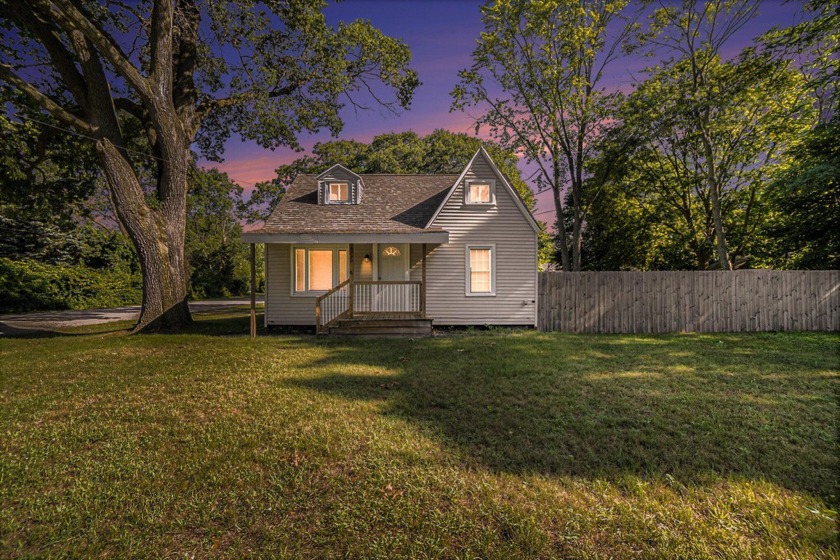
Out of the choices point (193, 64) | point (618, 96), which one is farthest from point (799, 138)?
point (193, 64)

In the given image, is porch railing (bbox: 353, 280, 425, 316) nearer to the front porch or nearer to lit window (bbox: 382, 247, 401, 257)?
the front porch

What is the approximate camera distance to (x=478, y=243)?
12086 mm

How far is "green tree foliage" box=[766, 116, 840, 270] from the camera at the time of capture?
37.7 feet

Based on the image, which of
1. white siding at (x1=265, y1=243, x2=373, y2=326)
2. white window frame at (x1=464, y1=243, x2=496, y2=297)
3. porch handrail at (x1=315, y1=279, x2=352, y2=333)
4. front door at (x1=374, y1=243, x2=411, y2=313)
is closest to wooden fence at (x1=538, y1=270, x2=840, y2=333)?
white window frame at (x1=464, y1=243, x2=496, y2=297)

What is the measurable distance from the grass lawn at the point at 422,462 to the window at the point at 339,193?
8.45 metres

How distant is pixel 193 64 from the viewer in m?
13.1

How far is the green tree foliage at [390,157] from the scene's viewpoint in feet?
89.6

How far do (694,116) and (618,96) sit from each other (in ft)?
10.8

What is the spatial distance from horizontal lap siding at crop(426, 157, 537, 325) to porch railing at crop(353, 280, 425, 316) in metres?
0.83

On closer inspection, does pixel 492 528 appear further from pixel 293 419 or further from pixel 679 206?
pixel 679 206

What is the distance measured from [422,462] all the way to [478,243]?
967cm

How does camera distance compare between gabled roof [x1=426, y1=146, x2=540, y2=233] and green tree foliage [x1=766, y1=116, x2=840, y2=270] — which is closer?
green tree foliage [x1=766, y1=116, x2=840, y2=270]

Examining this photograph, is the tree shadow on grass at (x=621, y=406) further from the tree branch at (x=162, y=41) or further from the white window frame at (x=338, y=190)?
the tree branch at (x=162, y=41)

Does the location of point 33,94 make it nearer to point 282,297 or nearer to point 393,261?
point 282,297
